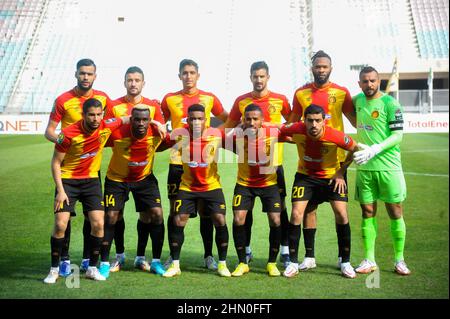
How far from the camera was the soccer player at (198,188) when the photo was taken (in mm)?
5512

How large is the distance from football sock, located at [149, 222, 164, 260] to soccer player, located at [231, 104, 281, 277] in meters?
0.71

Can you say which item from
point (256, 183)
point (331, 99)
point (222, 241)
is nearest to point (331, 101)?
point (331, 99)

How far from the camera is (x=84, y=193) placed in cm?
541

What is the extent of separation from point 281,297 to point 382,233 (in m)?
3.03

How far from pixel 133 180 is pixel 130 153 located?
0.27 m

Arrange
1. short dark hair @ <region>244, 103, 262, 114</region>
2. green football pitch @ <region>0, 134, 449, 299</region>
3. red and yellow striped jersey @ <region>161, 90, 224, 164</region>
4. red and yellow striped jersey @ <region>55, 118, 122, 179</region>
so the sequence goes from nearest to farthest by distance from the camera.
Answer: green football pitch @ <region>0, 134, 449, 299</region> < red and yellow striped jersey @ <region>55, 118, 122, 179</region> < short dark hair @ <region>244, 103, 262, 114</region> < red and yellow striped jersey @ <region>161, 90, 224, 164</region>

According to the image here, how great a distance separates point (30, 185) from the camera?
36.3 ft

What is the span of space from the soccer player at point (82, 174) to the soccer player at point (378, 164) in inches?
87.8

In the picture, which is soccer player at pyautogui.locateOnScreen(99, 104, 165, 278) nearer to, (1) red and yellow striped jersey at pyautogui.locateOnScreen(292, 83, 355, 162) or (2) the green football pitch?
(2) the green football pitch

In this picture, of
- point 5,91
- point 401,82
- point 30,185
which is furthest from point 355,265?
point 401,82

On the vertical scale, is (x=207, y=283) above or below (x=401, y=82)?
below

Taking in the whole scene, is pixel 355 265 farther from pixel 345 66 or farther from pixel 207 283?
pixel 345 66

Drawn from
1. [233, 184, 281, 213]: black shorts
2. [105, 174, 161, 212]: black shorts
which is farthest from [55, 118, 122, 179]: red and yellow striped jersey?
[233, 184, 281, 213]: black shorts

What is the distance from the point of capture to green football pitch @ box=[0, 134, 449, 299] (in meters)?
4.89
